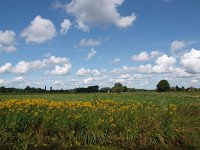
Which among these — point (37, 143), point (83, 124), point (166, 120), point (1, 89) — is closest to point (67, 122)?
point (83, 124)

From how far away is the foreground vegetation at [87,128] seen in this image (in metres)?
8.21

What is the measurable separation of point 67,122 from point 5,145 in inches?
66.4

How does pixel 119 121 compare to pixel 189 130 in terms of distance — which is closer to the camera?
pixel 119 121

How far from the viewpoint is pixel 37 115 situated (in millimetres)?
8602

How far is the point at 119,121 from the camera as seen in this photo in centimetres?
909

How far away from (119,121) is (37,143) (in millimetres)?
2425

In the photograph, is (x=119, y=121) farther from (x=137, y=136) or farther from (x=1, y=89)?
(x=1, y=89)

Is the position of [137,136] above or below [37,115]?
below

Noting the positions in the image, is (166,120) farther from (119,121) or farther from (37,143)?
(37,143)

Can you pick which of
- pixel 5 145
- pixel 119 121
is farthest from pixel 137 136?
pixel 5 145

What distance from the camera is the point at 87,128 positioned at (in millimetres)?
8586

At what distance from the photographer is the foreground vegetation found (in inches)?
323

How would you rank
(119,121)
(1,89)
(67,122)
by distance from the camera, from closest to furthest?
(67,122) < (119,121) < (1,89)

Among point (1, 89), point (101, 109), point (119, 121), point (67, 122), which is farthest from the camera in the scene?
point (1, 89)
